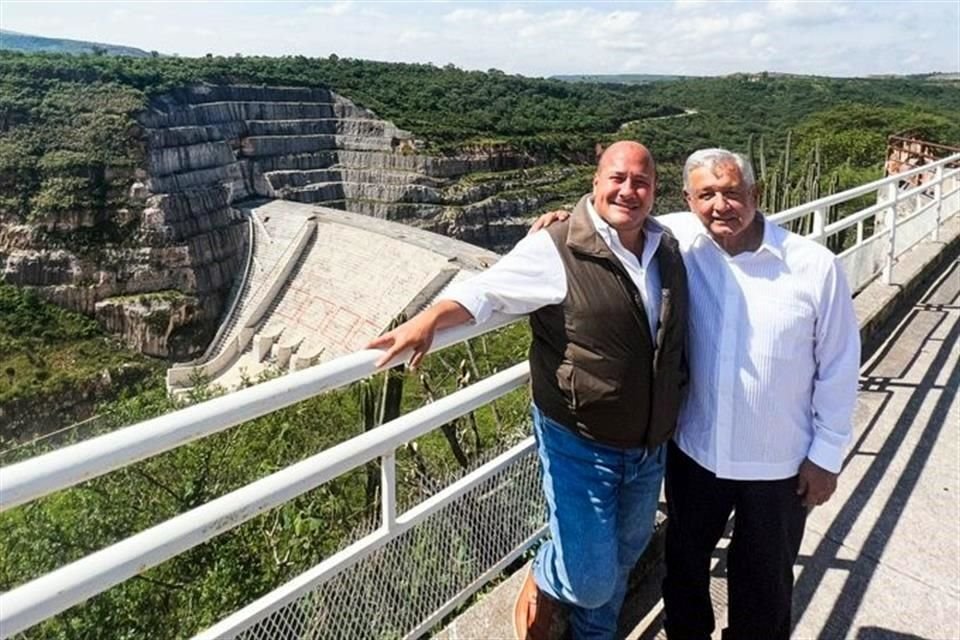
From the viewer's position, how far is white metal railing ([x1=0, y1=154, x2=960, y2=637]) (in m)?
1.02

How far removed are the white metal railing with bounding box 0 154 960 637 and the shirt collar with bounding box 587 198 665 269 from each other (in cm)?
31

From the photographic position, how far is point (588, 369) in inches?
59.7

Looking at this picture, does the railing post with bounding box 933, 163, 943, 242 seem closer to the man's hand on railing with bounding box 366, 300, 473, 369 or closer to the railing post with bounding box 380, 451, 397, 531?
the man's hand on railing with bounding box 366, 300, 473, 369

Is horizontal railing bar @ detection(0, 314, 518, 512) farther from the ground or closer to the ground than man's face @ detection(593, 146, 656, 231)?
closer to the ground

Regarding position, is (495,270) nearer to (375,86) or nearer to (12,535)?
(12,535)

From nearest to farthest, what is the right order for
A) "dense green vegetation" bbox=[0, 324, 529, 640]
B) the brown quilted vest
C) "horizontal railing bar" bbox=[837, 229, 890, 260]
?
the brown quilted vest
"dense green vegetation" bbox=[0, 324, 529, 640]
"horizontal railing bar" bbox=[837, 229, 890, 260]

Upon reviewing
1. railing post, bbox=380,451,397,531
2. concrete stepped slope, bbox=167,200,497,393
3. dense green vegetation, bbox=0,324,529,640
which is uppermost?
railing post, bbox=380,451,397,531

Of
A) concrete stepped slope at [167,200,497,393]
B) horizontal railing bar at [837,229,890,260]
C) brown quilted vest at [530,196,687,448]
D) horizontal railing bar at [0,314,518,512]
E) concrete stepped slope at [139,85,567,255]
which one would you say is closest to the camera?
horizontal railing bar at [0,314,518,512]

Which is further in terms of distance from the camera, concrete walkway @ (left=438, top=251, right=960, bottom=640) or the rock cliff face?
the rock cliff face

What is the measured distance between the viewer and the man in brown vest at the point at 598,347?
Result: 4.97 feet

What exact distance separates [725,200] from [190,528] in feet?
4.21

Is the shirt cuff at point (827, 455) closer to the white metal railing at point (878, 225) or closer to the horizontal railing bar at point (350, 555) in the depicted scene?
the horizontal railing bar at point (350, 555)

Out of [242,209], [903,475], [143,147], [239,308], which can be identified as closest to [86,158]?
[143,147]

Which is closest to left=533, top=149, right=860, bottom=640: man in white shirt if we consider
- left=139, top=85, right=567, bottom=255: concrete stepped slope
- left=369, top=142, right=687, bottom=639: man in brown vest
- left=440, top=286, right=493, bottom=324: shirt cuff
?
left=369, top=142, right=687, bottom=639: man in brown vest
